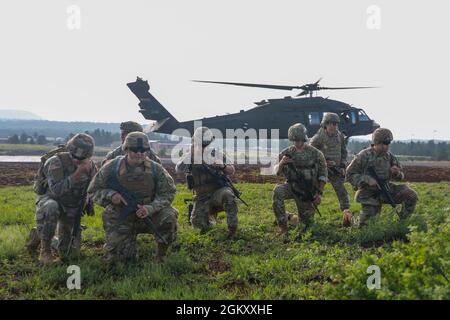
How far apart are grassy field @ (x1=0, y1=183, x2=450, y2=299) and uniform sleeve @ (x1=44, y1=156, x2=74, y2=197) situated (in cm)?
100

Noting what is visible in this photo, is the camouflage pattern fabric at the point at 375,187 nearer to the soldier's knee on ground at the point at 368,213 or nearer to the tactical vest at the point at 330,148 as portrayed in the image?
the soldier's knee on ground at the point at 368,213

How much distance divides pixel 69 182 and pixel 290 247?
11.0 ft

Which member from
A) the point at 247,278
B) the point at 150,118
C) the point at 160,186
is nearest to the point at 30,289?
the point at 160,186

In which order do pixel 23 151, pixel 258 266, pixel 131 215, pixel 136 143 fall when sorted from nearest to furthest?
pixel 258 266 → pixel 136 143 → pixel 131 215 → pixel 23 151

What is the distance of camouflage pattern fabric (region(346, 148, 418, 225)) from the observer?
782 cm

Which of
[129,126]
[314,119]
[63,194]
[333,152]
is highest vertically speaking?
[314,119]

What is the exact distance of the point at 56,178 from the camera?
20.3 ft

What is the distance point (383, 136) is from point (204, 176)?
130 inches

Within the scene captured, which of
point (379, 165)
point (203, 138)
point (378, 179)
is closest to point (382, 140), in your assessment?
point (379, 165)

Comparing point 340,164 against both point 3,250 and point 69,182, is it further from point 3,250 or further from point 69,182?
point 3,250

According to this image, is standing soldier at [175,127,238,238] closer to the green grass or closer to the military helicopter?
the military helicopter

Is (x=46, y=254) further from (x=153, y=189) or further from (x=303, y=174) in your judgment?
(x=303, y=174)

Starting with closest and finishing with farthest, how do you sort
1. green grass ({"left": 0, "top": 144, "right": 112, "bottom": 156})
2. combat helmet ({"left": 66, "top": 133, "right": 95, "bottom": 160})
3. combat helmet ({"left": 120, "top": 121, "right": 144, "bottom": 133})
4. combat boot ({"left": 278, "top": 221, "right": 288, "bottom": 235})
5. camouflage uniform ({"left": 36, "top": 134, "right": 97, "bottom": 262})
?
camouflage uniform ({"left": 36, "top": 134, "right": 97, "bottom": 262})
combat helmet ({"left": 66, "top": 133, "right": 95, "bottom": 160})
combat helmet ({"left": 120, "top": 121, "right": 144, "bottom": 133})
combat boot ({"left": 278, "top": 221, "right": 288, "bottom": 235})
green grass ({"left": 0, "top": 144, "right": 112, "bottom": 156})

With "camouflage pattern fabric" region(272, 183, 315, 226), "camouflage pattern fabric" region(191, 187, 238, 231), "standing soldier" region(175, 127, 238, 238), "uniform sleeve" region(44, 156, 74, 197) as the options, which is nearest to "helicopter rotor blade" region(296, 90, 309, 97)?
"camouflage pattern fabric" region(272, 183, 315, 226)
